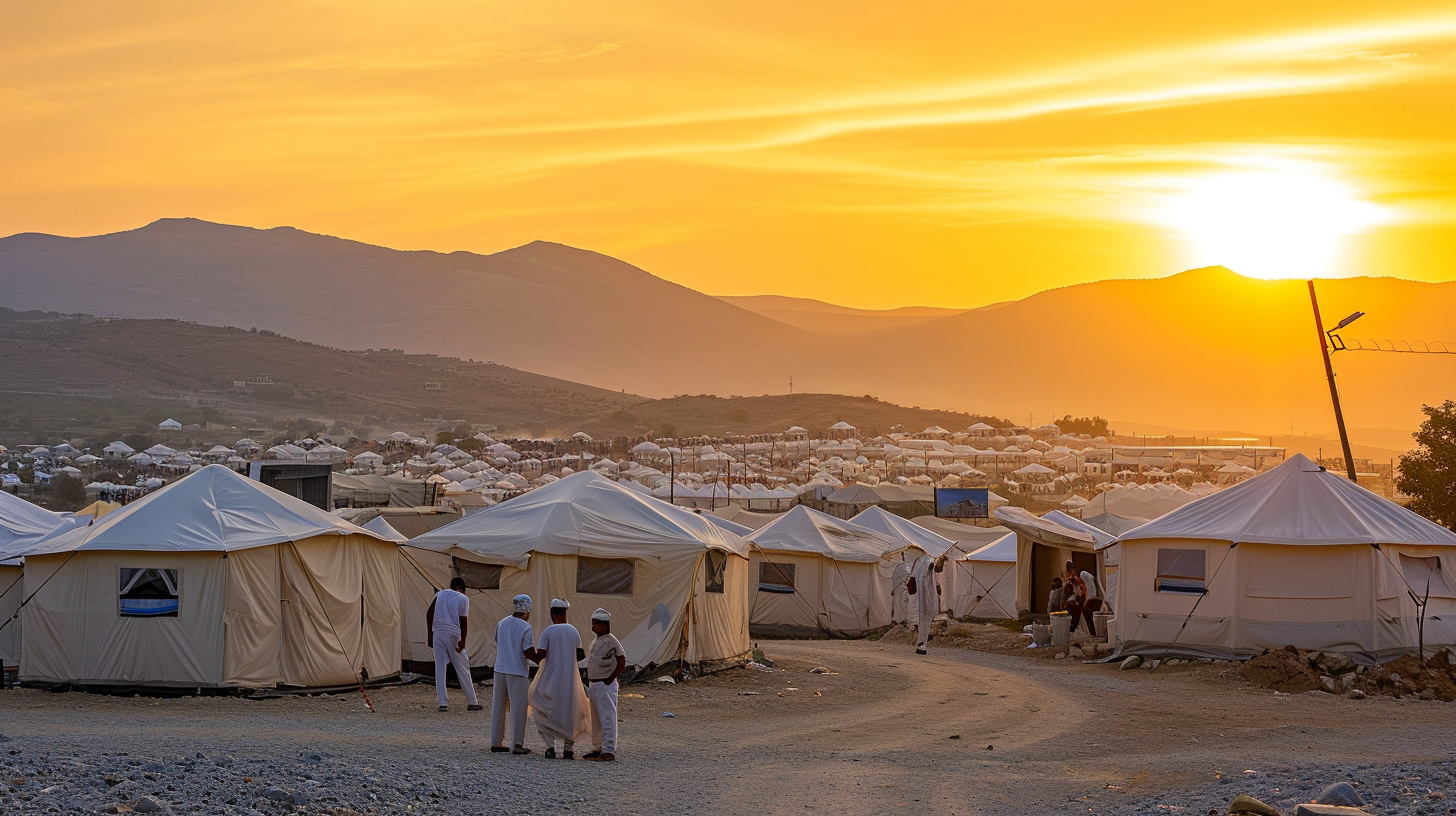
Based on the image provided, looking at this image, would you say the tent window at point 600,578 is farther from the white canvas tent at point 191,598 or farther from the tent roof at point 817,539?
the tent roof at point 817,539

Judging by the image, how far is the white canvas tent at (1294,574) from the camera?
21.6 meters

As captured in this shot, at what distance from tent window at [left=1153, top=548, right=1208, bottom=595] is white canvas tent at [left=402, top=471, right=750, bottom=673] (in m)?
7.96

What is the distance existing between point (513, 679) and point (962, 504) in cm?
3813

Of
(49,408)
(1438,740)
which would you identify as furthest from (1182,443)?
(1438,740)

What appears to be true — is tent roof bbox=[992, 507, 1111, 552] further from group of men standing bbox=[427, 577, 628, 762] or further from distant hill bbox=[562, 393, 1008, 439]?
distant hill bbox=[562, 393, 1008, 439]

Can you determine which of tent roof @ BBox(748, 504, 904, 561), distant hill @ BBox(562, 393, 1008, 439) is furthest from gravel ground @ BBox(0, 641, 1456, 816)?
distant hill @ BBox(562, 393, 1008, 439)

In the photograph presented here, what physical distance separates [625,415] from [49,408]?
42679 mm

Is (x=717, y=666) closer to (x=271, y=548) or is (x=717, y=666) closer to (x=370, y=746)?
(x=271, y=548)

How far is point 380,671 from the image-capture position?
19.3 m

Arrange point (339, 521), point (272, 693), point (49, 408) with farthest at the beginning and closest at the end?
point (49, 408) < point (339, 521) < point (272, 693)

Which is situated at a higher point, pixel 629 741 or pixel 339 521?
pixel 339 521

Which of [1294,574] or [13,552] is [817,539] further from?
[13,552]

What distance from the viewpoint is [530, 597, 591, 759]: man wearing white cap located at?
517 inches

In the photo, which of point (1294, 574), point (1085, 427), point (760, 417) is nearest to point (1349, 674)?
point (1294, 574)
